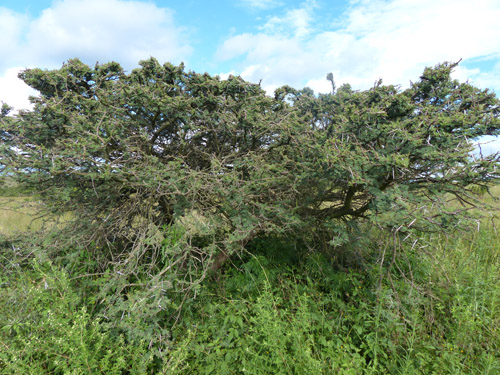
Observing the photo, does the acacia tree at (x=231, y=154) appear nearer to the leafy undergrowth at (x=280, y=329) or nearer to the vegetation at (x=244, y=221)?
the vegetation at (x=244, y=221)

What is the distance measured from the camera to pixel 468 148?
201 centimetres

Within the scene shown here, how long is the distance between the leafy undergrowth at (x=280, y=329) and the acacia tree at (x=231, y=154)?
1.70 feet

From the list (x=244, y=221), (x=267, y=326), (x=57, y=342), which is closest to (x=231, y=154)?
(x=244, y=221)

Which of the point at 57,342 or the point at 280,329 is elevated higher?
the point at 57,342

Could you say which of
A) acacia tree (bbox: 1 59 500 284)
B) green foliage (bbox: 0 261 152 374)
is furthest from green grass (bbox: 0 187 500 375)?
acacia tree (bbox: 1 59 500 284)

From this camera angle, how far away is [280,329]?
2.13m

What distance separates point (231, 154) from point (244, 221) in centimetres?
81

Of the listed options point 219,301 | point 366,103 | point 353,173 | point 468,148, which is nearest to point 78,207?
point 219,301

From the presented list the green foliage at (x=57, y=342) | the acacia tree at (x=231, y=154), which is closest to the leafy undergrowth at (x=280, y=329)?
the green foliage at (x=57, y=342)

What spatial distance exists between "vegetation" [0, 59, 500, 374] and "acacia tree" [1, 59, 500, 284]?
0.07 feet

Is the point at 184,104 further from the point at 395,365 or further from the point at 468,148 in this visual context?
the point at 395,365

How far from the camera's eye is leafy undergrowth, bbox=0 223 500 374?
6.70 feet

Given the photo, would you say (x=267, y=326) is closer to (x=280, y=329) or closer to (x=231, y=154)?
(x=280, y=329)

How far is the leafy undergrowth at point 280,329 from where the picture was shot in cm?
204
